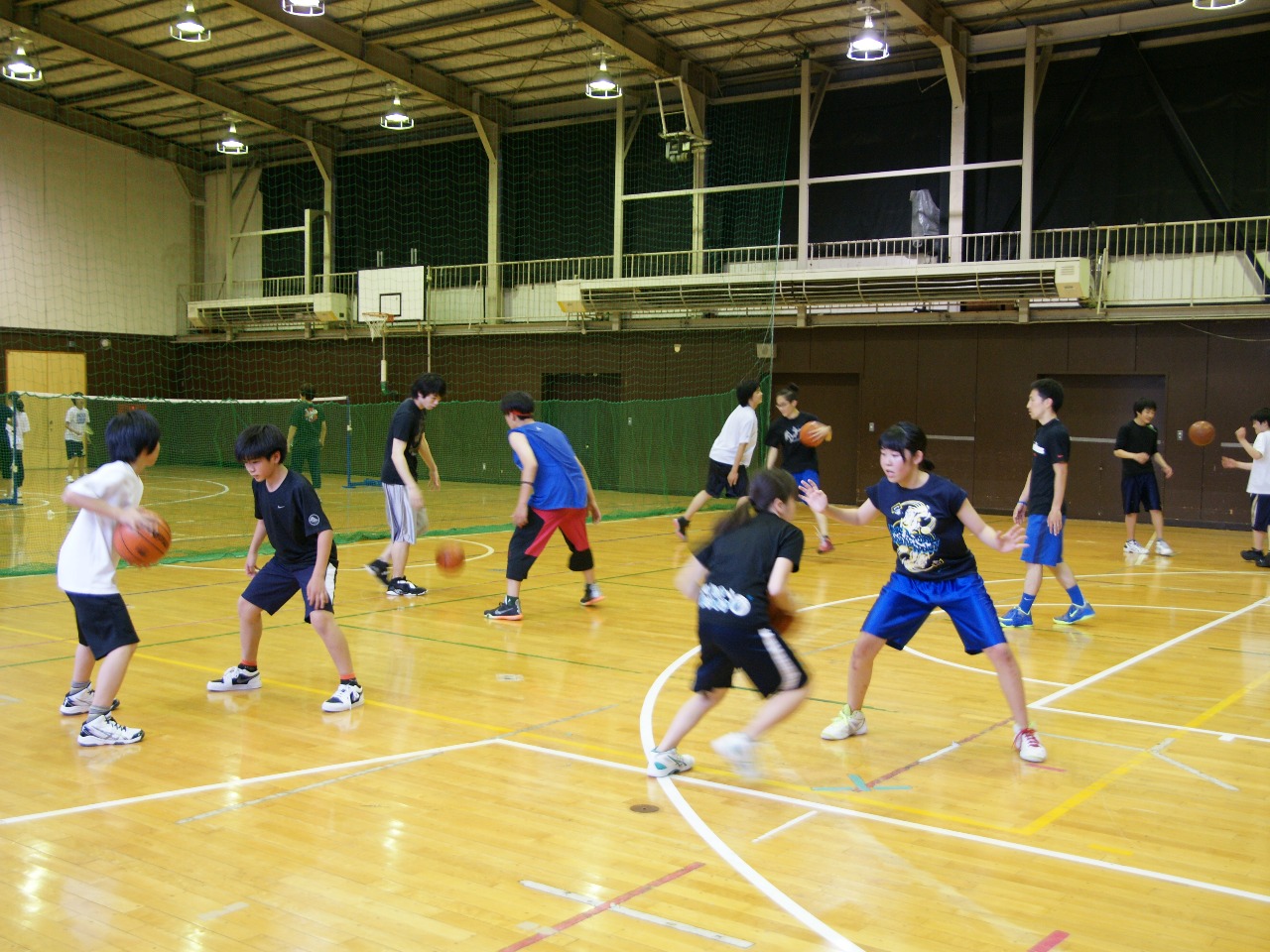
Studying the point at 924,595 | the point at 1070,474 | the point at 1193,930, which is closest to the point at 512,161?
the point at 1070,474

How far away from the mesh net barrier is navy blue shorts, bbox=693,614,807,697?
11.6 m

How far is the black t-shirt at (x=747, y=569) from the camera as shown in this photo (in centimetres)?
409

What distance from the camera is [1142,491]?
12242 mm

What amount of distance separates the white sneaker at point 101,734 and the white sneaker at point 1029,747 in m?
3.87

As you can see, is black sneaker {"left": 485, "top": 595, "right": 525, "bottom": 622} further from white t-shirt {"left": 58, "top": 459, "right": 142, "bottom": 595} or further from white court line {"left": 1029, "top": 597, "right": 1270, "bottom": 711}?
white court line {"left": 1029, "top": 597, "right": 1270, "bottom": 711}

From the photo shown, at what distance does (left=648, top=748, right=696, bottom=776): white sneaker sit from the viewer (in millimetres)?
4504

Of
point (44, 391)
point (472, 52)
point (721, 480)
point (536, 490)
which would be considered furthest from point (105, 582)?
point (44, 391)

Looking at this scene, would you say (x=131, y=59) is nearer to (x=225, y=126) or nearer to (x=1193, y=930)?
(x=225, y=126)

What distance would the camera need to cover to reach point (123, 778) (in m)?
4.41

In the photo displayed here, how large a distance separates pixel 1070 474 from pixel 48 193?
21794 millimetres

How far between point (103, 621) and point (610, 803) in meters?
2.37

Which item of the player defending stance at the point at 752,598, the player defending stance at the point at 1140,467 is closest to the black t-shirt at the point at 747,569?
the player defending stance at the point at 752,598

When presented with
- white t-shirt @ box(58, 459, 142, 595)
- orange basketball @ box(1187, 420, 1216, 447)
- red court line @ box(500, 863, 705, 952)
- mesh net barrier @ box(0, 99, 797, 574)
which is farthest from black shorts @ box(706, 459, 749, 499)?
red court line @ box(500, 863, 705, 952)

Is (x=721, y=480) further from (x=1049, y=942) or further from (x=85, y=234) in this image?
(x=85, y=234)
